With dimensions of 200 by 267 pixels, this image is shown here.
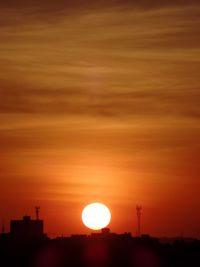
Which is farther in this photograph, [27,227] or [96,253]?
[27,227]

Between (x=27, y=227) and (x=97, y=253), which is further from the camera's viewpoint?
(x=27, y=227)

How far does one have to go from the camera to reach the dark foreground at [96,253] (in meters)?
126

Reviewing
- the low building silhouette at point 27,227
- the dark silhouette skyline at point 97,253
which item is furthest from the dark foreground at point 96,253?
the low building silhouette at point 27,227

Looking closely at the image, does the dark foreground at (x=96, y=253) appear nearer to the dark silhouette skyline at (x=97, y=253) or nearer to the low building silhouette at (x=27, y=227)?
the dark silhouette skyline at (x=97, y=253)

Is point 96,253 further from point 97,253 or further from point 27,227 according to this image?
point 27,227

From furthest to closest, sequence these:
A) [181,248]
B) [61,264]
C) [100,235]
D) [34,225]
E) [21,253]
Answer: [34,225]
[100,235]
[181,248]
[21,253]
[61,264]

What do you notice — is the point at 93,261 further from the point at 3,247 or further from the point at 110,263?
the point at 3,247

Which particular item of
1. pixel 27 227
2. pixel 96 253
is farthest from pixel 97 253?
pixel 27 227

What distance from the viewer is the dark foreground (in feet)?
413

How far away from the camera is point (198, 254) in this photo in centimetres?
13775

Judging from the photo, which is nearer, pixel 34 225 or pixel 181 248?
pixel 181 248

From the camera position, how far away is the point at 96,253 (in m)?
134

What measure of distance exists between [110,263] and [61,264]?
7.30m

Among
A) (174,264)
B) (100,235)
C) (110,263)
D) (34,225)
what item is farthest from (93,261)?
(34,225)
